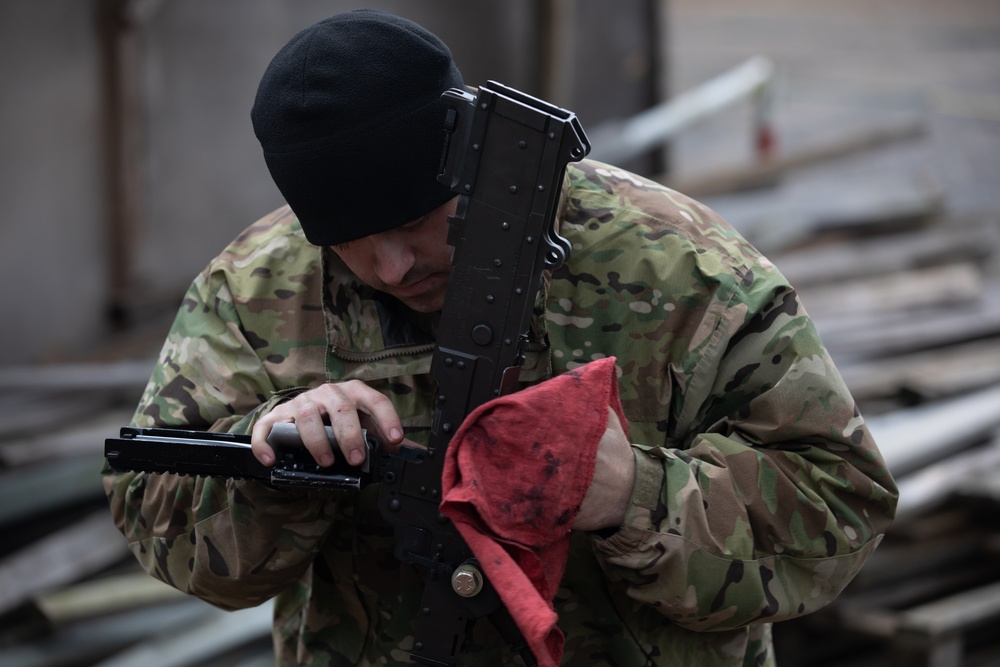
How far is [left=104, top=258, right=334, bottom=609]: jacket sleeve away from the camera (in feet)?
6.09

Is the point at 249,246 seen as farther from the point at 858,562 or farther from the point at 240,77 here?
the point at 240,77

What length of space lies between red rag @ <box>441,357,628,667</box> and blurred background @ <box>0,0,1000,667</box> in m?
2.52

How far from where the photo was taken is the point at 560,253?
5.62 ft

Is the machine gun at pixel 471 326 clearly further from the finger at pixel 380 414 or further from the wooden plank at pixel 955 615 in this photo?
the wooden plank at pixel 955 615

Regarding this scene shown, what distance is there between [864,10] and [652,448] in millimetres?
18680

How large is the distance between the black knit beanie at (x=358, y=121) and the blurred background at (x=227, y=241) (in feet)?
7.94

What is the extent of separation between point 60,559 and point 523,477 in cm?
299

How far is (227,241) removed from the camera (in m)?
6.02

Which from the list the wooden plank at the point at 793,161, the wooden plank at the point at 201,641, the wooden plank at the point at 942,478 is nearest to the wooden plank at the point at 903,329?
the wooden plank at the point at 942,478

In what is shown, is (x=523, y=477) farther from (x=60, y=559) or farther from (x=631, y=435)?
(x=60, y=559)

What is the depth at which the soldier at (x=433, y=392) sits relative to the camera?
1.73m

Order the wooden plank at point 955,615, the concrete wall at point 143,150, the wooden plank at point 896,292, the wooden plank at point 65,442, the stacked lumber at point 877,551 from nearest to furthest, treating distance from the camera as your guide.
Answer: the stacked lumber at point 877,551
the wooden plank at point 955,615
the wooden plank at point 65,442
the concrete wall at point 143,150
the wooden plank at point 896,292

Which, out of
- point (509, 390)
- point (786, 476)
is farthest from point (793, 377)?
point (509, 390)

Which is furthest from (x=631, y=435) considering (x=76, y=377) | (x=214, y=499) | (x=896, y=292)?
(x=896, y=292)
